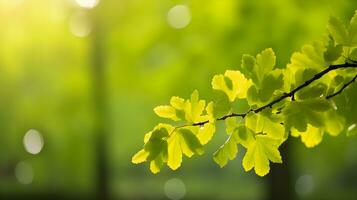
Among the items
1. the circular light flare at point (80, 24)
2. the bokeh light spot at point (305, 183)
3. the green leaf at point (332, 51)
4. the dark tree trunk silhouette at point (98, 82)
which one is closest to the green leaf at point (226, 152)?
the green leaf at point (332, 51)

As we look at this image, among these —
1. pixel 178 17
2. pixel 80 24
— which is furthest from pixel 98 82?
pixel 178 17

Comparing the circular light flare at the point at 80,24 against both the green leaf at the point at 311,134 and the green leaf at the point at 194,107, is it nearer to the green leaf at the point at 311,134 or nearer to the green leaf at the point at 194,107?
the green leaf at the point at 311,134

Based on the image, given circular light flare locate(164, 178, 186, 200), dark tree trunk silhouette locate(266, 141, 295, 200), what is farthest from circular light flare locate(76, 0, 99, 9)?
circular light flare locate(164, 178, 186, 200)

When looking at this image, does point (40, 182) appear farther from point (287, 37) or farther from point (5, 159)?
point (287, 37)

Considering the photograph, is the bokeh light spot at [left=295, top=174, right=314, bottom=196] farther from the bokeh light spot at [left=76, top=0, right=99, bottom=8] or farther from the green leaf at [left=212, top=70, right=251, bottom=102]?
the green leaf at [left=212, top=70, right=251, bottom=102]

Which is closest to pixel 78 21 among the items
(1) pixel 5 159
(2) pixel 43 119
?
(2) pixel 43 119

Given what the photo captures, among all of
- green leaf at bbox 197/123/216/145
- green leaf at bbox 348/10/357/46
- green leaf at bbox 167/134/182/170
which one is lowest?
green leaf at bbox 167/134/182/170

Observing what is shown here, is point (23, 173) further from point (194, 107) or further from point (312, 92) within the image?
point (312, 92)
